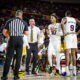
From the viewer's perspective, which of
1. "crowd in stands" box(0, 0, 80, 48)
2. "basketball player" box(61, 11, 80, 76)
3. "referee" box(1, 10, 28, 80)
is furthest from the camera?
"crowd in stands" box(0, 0, 80, 48)

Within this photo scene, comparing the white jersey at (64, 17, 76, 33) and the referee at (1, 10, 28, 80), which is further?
the white jersey at (64, 17, 76, 33)

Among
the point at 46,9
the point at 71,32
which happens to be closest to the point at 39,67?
the point at 71,32

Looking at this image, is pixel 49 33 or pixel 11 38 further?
pixel 49 33

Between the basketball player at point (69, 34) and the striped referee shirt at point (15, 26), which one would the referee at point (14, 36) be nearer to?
the striped referee shirt at point (15, 26)

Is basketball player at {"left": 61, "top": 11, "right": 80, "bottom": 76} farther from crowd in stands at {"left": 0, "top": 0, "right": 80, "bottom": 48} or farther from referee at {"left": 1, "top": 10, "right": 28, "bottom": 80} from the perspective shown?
crowd in stands at {"left": 0, "top": 0, "right": 80, "bottom": 48}

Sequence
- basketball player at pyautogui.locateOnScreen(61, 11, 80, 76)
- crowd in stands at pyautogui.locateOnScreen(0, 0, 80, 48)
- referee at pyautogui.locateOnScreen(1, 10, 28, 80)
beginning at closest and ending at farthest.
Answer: referee at pyautogui.locateOnScreen(1, 10, 28, 80)
basketball player at pyautogui.locateOnScreen(61, 11, 80, 76)
crowd in stands at pyautogui.locateOnScreen(0, 0, 80, 48)

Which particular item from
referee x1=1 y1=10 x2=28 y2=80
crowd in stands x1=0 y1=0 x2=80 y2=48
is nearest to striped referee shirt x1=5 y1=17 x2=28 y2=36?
referee x1=1 y1=10 x2=28 y2=80

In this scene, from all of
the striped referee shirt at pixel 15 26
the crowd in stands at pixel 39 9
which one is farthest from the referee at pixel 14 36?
the crowd in stands at pixel 39 9

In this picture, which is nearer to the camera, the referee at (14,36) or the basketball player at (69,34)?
the referee at (14,36)

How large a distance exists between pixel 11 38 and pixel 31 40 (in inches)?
81.2

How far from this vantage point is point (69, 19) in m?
5.98

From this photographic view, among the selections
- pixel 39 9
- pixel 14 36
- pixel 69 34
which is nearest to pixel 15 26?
pixel 14 36

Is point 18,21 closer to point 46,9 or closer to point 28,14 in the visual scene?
point 28,14

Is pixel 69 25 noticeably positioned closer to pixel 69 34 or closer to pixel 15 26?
pixel 69 34
